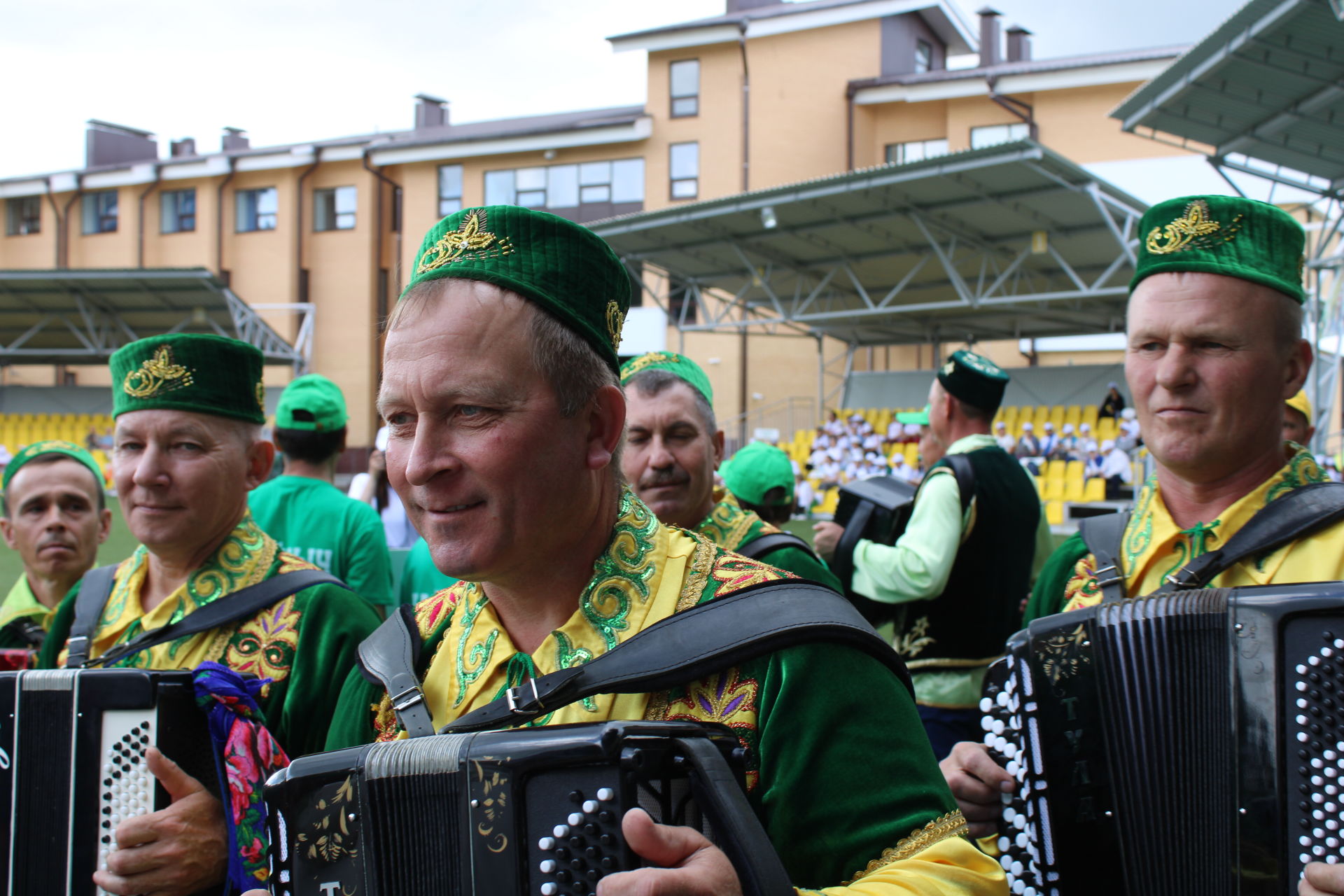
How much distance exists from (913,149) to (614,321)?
25.7 m

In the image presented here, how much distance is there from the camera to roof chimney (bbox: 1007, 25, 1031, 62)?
26.6 metres

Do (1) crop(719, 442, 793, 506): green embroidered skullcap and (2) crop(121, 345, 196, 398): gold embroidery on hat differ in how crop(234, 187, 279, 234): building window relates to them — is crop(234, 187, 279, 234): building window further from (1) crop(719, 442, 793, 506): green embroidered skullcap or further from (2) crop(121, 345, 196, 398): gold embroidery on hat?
(2) crop(121, 345, 196, 398): gold embroidery on hat

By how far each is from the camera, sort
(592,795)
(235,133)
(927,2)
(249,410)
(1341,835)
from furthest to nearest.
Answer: (235,133) < (927,2) < (249,410) < (1341,835) < (592,795)

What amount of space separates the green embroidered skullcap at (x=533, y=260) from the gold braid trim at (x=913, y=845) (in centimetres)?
88

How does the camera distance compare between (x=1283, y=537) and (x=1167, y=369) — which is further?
(x=1167, y=369)

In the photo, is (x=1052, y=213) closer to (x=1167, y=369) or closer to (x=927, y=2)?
(x=927, y=2)

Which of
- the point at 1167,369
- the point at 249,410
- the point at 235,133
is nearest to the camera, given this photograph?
the point at 1167,369

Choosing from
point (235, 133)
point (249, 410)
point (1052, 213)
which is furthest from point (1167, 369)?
point (235, 133)

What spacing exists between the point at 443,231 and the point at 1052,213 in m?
15.9

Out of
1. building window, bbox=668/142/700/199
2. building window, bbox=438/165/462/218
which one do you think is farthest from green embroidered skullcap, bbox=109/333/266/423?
building window, bbox=438/165/462/218

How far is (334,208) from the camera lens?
29562 mm

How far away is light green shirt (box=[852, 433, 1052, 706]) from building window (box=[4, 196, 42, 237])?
Answer: 35.9m

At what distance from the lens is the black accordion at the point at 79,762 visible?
213 cm

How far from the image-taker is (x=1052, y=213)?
1590cm
